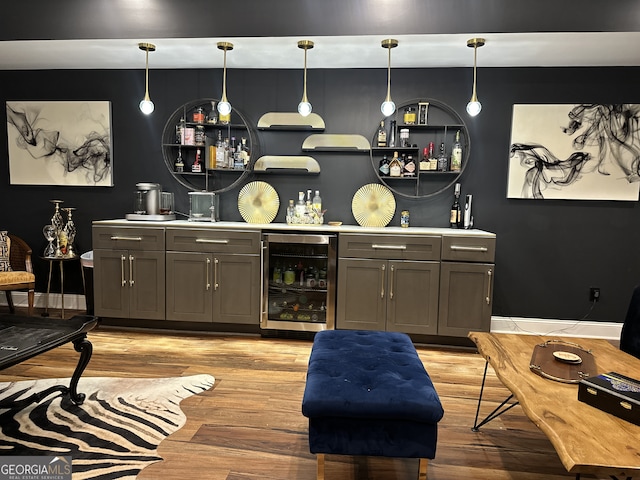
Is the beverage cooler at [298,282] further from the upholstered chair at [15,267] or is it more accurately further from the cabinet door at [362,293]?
the upholstered chair at [15,267]

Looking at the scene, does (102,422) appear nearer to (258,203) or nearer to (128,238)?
(128,238)

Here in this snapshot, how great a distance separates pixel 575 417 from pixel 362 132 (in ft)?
10.1

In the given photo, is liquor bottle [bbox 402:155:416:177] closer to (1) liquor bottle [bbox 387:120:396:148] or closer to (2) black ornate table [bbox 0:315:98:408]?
(1) liquor bottle [bbox 387:120:396:148]

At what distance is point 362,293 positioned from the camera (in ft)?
11.5

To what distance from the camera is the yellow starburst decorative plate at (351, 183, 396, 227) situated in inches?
156

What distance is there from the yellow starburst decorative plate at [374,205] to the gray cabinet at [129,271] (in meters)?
1.79

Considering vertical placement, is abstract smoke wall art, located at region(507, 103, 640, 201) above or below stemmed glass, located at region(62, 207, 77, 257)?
above

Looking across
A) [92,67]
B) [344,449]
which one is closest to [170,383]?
[344,449]

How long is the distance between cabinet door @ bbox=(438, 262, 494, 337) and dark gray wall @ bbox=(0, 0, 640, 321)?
0.63 meters

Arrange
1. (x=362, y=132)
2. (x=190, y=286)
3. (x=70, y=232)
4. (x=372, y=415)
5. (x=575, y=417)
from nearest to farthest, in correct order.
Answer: (x=575, y=417), (x=372, y=415), (x=190, y=286), (x=362, y=132), (x=70, y=232)

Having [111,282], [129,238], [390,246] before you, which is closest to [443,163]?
[390,246]

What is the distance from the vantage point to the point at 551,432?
1.24 metres

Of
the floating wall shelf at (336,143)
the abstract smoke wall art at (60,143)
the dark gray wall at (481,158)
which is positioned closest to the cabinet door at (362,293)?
the dark gray wall at (481,158)

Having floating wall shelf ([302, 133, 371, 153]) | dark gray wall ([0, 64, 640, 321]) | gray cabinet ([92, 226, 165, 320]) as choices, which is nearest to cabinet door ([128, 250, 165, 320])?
gray cabinet ([92, 226, 165, 320])
